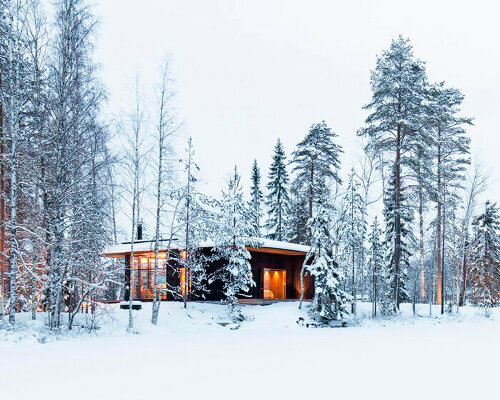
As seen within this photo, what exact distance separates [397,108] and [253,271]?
40.6 feet

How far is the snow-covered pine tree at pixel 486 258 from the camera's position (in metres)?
36.3

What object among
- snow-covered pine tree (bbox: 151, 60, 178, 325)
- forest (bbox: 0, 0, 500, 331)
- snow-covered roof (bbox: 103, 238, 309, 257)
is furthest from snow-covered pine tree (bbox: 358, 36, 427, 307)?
snow-covered pine tree (bbox: 151, 60, 178, 325)

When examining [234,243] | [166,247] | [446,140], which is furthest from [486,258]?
[166,247]

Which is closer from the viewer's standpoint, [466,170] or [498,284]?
[466,170]

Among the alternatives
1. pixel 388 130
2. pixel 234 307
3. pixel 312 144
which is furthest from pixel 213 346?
pixel 312 144

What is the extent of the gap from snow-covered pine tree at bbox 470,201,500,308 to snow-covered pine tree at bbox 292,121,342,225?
1297 cm

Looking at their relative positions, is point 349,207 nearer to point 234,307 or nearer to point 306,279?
point 306,279

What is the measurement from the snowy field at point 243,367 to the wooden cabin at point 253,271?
8.78 metres

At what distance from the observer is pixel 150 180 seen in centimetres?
1892

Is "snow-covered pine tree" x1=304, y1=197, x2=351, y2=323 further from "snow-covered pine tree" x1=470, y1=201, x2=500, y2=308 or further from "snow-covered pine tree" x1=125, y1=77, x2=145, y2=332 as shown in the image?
"snow-covered pine tree" x1=470, y1=201, x2=500, y2=308

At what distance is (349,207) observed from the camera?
29.2 metres

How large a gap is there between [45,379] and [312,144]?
29201 mm

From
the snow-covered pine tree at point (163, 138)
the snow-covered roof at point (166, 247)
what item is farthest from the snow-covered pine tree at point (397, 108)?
the snow-covered pine tree at point (163, 138)

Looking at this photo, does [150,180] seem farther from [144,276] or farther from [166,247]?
[144,276]
